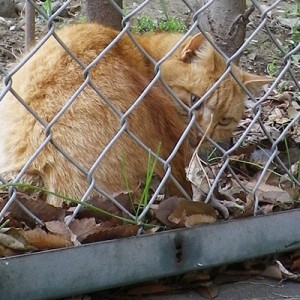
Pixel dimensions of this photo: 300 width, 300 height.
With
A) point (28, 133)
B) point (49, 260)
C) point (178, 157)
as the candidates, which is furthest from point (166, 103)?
point (49, 260)

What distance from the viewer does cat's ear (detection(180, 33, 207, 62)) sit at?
9.64ft

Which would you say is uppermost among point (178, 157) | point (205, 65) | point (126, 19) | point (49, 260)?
point (126, 19)

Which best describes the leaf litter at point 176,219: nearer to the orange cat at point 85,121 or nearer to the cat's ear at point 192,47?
the orange cat at point 85,121

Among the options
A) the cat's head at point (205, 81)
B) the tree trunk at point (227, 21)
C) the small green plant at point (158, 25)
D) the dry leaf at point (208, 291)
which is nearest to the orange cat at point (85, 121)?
the dry leaf at point (208, 291)

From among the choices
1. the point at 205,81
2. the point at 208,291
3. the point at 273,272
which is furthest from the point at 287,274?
the point at 205,81

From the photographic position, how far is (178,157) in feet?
7.55

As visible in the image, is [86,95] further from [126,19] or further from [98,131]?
[126,19]

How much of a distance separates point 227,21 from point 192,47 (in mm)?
231

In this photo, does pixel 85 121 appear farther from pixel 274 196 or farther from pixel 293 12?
pixel 293 12

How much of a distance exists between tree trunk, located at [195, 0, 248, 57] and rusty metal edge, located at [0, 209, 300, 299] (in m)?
1.27

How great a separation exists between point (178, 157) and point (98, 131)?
0.30m

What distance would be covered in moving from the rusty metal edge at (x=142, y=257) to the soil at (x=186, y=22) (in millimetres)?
2070

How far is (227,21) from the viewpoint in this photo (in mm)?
3115

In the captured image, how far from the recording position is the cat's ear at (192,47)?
9.64 ft
